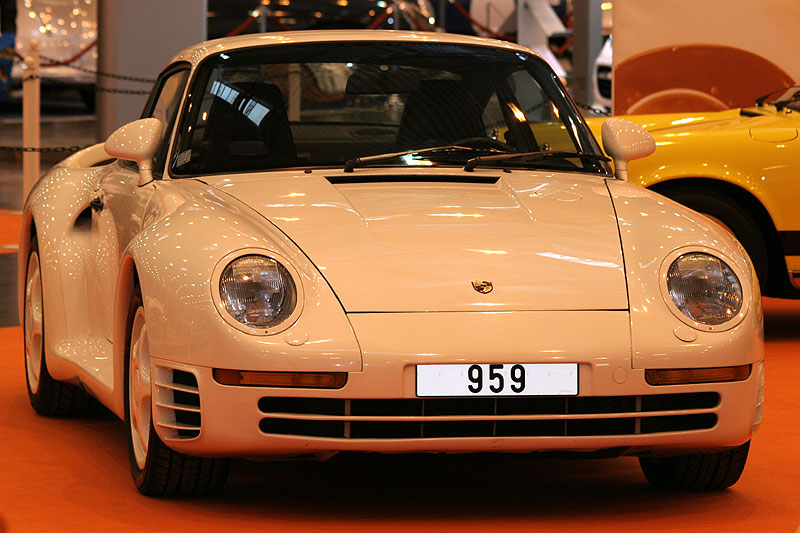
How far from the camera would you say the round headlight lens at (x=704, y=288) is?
358 centimetres

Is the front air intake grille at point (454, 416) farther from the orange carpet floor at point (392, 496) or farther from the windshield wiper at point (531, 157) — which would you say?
the windshield wiper at point (531, 157)

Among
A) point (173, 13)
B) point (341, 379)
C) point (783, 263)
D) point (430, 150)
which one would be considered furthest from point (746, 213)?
point (173, 13)

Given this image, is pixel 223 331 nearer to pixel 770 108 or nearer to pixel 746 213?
pixel 746 213

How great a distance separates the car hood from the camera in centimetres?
348

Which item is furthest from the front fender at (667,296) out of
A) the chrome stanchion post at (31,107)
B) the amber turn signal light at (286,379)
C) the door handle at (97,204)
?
the chrome stanchion post at (31,107)

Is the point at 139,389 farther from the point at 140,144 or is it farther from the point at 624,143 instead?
the point at 624,143

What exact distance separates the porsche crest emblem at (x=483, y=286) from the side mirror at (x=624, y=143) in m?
1.24

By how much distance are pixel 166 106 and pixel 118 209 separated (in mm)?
533

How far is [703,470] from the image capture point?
156 inches

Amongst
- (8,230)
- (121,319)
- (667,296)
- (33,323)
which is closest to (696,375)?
(667,296)

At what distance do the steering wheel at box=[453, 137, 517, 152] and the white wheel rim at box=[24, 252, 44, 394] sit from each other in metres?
1.79

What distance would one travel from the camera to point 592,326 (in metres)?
3.46

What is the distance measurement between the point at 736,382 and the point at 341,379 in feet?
3.35

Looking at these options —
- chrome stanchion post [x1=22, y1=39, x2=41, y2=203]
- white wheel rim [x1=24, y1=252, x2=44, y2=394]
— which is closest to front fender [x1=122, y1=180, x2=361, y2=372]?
white wheel rim [x1=24, y1=252, x2=44, y2=394]
